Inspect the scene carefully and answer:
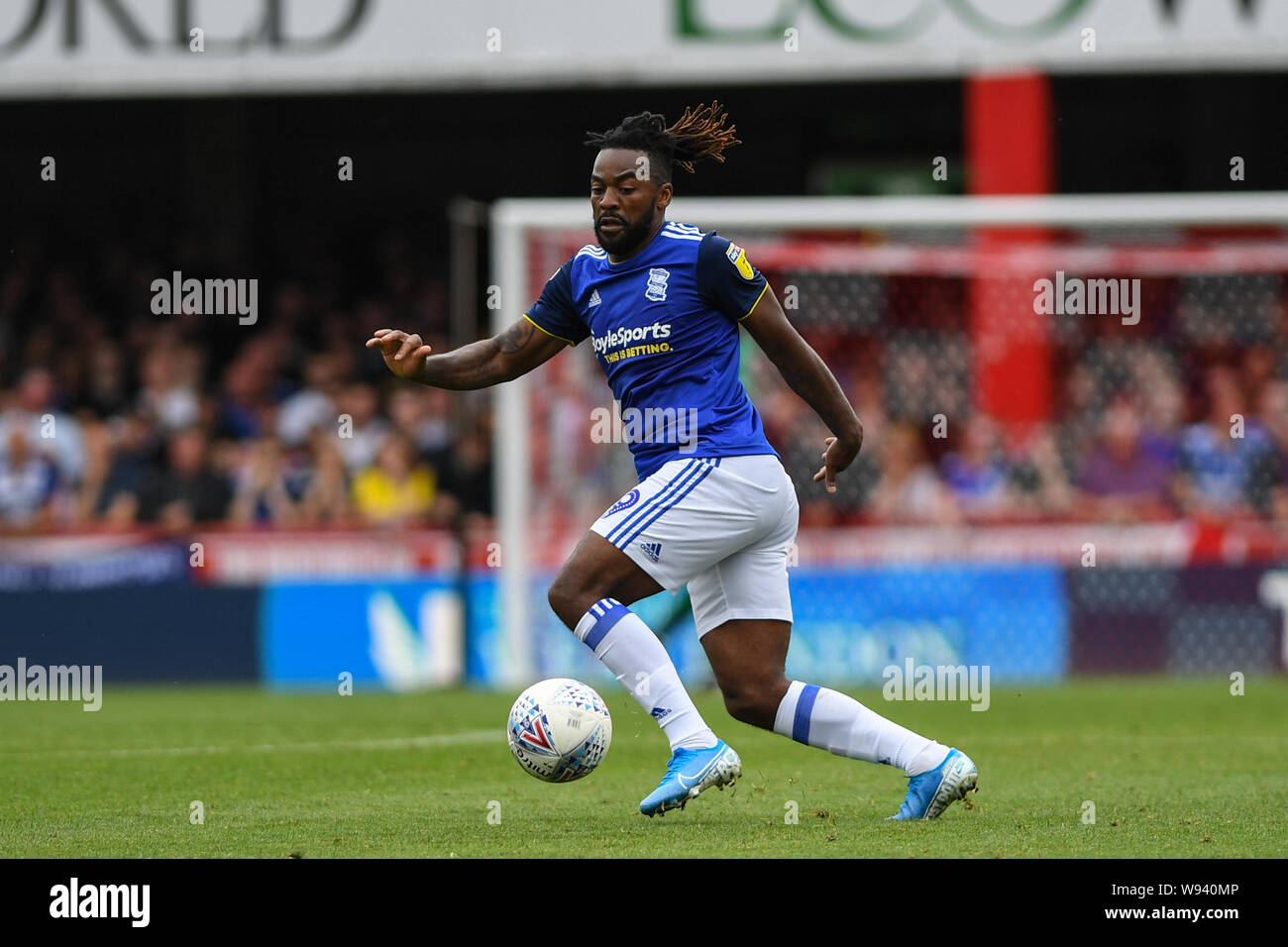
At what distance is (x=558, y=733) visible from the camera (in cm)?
678

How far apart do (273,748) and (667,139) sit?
4.35 metres

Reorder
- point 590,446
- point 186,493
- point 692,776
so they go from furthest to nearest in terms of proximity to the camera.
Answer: point 186,493 < point 590,446 < point 692,776

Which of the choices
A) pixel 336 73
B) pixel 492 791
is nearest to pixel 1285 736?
pixel 492 791

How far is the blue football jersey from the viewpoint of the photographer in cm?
670

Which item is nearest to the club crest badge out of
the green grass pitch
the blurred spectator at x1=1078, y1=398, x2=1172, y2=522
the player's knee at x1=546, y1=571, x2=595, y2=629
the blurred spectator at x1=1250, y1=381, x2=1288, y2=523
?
the player's knee at x1=546, y1=571, x2=595, y2=629

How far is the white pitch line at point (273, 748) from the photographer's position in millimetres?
9539

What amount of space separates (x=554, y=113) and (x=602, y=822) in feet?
58.0

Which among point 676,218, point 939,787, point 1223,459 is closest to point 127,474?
point 676,218

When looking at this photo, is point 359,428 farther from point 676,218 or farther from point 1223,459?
point 1223,459

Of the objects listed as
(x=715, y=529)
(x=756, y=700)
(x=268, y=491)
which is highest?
(x=268, y=491)

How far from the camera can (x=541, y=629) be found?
50.8ft

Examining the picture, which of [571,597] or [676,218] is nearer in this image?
[571,597]

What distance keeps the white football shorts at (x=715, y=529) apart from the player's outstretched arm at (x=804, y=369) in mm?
249
